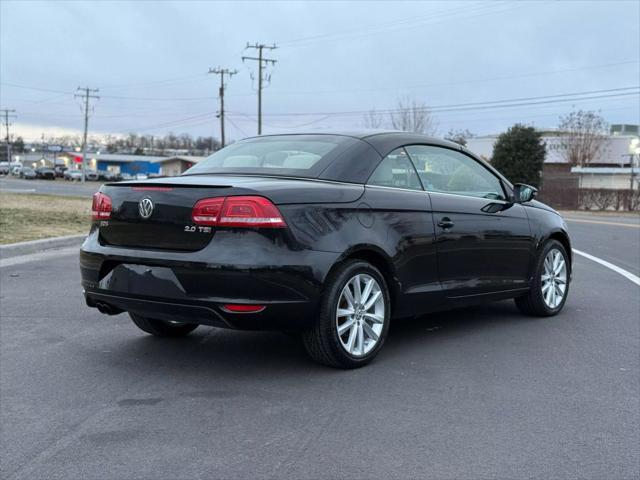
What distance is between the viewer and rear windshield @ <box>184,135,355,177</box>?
16.4 feet

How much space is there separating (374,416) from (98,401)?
1607 mm

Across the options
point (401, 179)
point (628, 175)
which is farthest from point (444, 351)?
point (628, 175)

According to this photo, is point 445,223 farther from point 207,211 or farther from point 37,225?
point 37,225

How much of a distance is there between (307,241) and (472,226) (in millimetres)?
1910

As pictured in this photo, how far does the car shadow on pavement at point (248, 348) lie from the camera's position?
15.9 feet

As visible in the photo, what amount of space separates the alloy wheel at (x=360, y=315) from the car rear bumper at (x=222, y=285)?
0.94 ft

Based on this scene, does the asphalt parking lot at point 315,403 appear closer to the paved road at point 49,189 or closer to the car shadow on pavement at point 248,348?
the car shadow on pavement at point 248,348

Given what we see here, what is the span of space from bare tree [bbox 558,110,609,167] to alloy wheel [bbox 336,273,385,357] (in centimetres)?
6943

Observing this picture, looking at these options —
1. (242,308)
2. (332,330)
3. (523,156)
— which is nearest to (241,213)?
(242,308)

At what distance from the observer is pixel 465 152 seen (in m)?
6.20

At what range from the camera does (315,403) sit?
4105mm

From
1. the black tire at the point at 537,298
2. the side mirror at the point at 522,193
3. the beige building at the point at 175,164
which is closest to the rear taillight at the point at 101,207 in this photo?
the side mirror at the point at 522,193

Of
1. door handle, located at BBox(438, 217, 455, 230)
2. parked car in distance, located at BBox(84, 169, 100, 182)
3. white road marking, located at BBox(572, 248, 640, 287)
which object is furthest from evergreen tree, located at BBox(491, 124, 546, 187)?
parked car in distance, located at BBox(84, 169, 100, 182)

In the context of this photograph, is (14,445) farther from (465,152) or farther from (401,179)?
(465,152)
